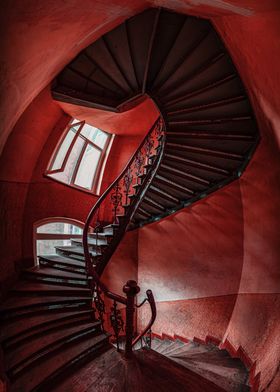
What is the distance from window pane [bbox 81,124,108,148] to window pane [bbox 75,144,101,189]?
0.63ft

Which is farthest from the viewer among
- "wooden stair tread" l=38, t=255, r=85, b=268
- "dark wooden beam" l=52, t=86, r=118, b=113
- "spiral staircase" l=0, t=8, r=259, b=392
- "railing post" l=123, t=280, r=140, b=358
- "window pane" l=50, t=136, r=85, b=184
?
"window pane" l=50, t=136, r=85, b=184

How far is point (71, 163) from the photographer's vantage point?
530 centimetres

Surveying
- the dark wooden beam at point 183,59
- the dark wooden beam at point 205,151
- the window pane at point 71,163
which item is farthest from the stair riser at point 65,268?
the dark wooden beam at point 183,59

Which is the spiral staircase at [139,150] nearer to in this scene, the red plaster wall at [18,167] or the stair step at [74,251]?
the stair step at [74,251]

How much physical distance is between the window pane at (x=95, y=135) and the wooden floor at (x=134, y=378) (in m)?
4.59

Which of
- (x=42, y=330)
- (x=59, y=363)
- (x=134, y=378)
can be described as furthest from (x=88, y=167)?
(x=134, y=378)

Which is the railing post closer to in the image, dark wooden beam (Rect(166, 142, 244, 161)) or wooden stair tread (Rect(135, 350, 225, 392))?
wooden stair tread (Rect(135, 350, 225, 392))

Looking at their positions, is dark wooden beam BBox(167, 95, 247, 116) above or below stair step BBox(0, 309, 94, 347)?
above

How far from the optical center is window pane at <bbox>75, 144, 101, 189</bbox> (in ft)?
18.1

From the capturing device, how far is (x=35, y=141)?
4102 millimetres

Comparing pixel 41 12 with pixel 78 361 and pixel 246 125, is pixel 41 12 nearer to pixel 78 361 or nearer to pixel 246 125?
pixel 246 125

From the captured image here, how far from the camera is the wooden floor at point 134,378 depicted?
79.1 inches

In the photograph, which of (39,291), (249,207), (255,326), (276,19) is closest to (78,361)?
(39,291)

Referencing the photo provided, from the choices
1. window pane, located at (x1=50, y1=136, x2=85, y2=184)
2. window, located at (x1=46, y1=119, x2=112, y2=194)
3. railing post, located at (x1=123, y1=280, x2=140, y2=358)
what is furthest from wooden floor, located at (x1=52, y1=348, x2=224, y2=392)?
window pane, located at (x1=50, y1=136, x2=85, y2=184)
